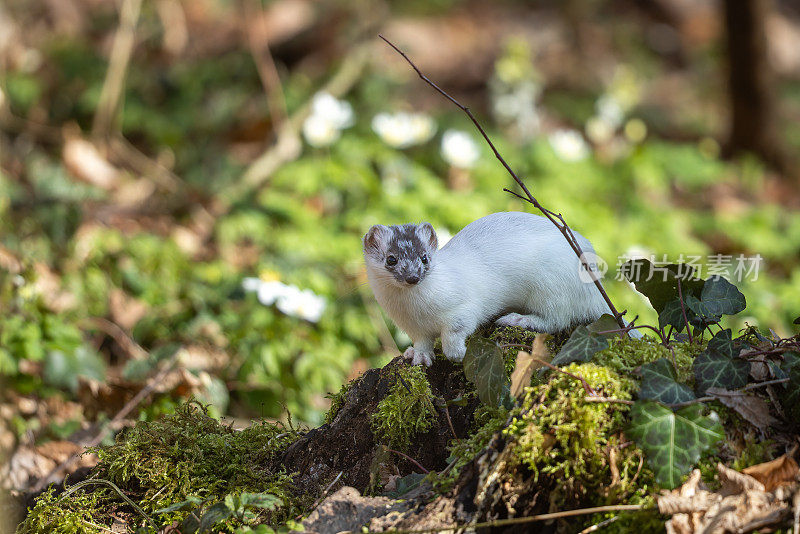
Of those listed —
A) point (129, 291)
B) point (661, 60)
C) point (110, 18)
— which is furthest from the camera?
point (661, 60)

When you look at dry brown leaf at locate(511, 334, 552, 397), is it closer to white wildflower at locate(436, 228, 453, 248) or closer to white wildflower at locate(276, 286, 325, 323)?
white wildflower at locate(276, 286, 325, 323)

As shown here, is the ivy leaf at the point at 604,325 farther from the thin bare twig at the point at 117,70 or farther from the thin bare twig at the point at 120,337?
the thin bare twig at the point at 117,70

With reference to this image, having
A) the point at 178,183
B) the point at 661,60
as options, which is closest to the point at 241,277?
the point at 178,183

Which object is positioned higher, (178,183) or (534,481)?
(178,183)

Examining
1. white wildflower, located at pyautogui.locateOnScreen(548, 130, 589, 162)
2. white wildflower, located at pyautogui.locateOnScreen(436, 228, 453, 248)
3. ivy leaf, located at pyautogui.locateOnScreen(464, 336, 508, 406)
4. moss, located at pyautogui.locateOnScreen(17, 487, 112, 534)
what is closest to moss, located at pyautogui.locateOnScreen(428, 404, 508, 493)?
ivy leaf, located at pyautogui.locateOnScreen(464, 336, 508, 406)

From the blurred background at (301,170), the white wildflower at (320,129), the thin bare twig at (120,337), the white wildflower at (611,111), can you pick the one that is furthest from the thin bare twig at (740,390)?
the white wildflower at (611,111)

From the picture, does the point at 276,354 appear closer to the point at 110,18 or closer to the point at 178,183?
the point at 178,183

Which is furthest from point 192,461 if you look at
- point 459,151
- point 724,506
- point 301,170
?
point 459,151
